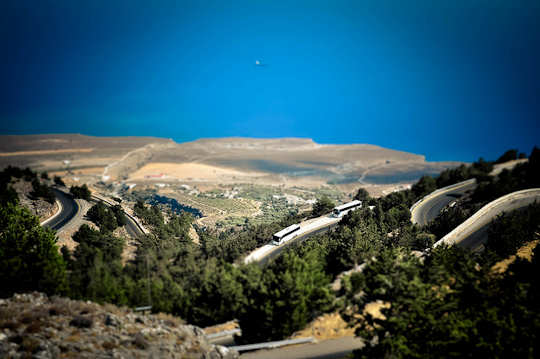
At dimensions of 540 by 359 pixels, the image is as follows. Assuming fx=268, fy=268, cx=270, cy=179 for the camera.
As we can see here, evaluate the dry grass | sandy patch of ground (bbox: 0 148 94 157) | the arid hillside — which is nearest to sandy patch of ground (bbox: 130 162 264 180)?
the arid hillside

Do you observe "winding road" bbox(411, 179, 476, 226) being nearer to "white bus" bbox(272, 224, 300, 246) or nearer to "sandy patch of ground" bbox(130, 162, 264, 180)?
"white bus" bbox(272, 224, 300, 246)

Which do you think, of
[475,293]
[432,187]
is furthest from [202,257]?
[432,187]

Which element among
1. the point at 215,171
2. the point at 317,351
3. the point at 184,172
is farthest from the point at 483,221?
the point at 184,172

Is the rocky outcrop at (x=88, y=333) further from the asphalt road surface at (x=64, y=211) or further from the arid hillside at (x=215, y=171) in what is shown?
the arid hillside at (x=215, y=171)

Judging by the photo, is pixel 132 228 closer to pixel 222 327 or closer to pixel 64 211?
pixel 64 211

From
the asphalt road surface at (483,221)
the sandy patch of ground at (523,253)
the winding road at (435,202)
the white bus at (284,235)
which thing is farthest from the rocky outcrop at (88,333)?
the winding road at (435,202)

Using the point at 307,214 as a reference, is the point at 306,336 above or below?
below

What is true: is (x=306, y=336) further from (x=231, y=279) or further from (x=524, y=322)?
(x=524, y=322)
